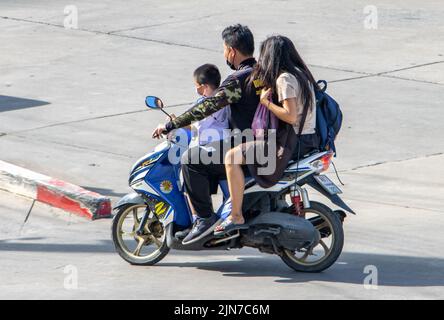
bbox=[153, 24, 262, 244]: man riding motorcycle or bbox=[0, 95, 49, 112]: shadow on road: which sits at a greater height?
bbox=[153, 24, 262, 244]: man riding motorcycle

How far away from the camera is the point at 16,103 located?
1397 centimetres

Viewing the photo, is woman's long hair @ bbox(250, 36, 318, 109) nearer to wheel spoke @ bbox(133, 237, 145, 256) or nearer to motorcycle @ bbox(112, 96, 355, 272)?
motorcycle @ bbox(112, 96, 355, 272)

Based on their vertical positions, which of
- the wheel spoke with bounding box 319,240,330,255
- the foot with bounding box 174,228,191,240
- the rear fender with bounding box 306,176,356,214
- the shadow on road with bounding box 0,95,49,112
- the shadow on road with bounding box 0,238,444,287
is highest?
the rear fender with bounding box 306,176,356,214

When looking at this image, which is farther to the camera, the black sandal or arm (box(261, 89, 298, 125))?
the black sandal

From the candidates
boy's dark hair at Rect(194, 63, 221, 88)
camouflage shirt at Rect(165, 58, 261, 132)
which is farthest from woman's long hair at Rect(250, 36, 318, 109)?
boy's dark hair at Rect(194, 63, 221, 88)

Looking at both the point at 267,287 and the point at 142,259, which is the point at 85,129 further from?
the point at 267,287

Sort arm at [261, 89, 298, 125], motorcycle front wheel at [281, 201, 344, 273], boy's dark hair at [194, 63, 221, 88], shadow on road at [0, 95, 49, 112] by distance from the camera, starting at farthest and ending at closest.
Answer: shadow on road at [0, 95, 49, 112], boy's dark hair at [194, 63, 221, 88], motorcycle front wheel at [281, 201, 344, 273], arm at [261, 89, 298, 125]

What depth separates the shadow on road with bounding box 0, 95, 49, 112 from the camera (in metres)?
13.8

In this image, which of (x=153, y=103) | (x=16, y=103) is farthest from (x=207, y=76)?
(x=16, y=103)

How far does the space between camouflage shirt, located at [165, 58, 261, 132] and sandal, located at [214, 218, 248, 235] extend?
0.68 meters
